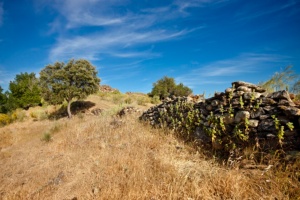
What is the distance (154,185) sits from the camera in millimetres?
3201

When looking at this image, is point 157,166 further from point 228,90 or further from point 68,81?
point 68,81

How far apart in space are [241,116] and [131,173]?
2.82m

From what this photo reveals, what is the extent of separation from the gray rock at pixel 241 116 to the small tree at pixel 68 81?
1621 centimetres

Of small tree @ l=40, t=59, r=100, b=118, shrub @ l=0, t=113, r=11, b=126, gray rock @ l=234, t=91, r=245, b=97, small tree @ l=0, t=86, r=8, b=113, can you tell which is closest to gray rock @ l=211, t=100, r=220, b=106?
gray rock @ l=234, t=91, r=245, b=97

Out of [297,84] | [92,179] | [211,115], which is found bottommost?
[92,179]

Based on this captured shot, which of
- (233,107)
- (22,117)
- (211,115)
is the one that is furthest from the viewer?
(22,117)

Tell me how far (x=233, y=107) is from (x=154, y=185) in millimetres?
2730

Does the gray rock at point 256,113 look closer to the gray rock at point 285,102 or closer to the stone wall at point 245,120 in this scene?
the stone wall at point 245,120

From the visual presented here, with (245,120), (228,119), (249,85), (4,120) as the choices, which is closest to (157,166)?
(228,119)

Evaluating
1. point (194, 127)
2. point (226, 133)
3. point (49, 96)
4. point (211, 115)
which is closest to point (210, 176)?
point (226, 133)

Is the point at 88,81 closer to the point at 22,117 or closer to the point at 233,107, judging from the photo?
the point at 22,117

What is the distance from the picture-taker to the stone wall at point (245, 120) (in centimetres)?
343

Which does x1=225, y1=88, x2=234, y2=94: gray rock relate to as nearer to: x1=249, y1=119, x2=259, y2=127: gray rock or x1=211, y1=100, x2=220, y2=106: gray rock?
x1=211, y1=100, x2=220, y2=106: gray rock

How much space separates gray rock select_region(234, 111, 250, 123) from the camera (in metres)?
4.01
